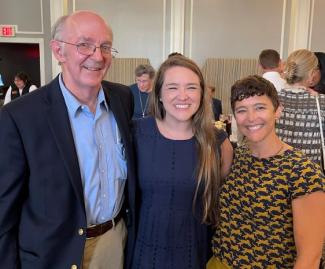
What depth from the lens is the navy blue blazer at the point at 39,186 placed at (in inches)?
50.3

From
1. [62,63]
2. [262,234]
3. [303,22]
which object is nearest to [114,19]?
[303,22]

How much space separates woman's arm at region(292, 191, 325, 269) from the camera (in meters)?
1.29

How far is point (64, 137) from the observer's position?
1.36 metres

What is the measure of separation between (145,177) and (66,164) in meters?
0.44

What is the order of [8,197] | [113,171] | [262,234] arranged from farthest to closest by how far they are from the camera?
1. [113,171]
2. [262,234]
3. [8,197]

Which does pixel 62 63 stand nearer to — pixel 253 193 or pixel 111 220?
pixel 111 220

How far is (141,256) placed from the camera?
1.67 metres

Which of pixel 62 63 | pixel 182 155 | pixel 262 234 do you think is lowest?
pixel 262 234

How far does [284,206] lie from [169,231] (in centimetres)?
55

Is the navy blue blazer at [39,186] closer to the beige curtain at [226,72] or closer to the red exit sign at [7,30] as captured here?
the beige curtain at [226,72]

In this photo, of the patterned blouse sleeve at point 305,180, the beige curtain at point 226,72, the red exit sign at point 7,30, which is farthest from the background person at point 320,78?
the red exit sign at point 7,30

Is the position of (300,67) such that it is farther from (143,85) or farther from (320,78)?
(143,85)

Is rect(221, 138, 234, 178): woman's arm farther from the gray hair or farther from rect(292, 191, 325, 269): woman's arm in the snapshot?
the gray hair

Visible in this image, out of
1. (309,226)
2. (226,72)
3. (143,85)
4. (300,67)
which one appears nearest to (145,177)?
(309,226)
